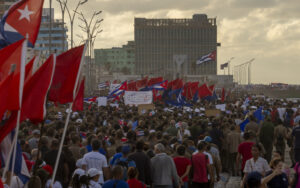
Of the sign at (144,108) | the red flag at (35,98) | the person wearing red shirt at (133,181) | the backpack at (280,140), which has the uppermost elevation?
the red flag at (35,98)

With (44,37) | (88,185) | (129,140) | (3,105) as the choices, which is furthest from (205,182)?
(44,37)

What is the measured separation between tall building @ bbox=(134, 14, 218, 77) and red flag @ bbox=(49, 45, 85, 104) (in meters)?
178

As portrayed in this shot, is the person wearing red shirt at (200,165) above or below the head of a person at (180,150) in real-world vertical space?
below

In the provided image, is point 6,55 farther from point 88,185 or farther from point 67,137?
point 67,137

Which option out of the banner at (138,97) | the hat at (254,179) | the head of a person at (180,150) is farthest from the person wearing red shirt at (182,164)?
the banner at (138,97)

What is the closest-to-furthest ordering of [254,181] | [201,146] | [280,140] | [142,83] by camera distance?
1. [254,181]
2. [201,146]
3. [280,140]
4. [142,83]

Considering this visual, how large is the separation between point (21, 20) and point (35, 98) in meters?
2.27

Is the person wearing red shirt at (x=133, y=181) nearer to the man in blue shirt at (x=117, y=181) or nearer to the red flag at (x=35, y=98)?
the man in blue shirt at (x=117, y=181)

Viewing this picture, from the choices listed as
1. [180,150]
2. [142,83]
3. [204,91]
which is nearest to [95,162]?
[180,150]

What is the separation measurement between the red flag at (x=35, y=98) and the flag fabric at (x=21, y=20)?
1623 mm

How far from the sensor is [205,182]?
11.6m

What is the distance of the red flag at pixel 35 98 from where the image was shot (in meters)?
7.14

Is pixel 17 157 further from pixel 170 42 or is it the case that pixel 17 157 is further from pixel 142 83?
pixel 170 42

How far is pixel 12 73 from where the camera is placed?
22.2 feet
